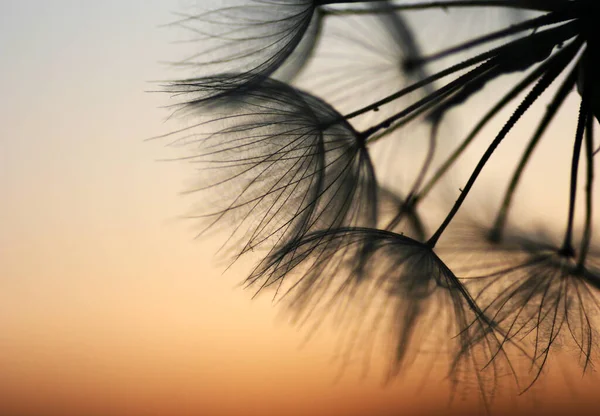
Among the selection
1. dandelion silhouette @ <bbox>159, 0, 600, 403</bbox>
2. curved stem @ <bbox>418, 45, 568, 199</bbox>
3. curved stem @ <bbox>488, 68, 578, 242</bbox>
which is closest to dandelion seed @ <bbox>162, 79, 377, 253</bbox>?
dandelion silhouette @ <bbox>159, 0, 600, 403</bbox>

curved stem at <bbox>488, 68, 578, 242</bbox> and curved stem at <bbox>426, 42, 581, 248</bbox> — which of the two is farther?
curved stem at <bbox>488, 68, 578, 242</bbox>

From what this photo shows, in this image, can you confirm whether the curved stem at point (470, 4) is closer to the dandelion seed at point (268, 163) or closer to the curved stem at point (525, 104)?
the curved stem at point (525, 104)

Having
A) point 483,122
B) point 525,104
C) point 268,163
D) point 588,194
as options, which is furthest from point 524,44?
point 268,163

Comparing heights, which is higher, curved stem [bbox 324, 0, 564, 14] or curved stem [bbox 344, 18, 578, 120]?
curved stem [bbox 324, 0, 564, 14]

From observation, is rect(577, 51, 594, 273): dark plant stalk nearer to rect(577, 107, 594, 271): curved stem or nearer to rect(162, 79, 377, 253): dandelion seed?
rect(577, 107, 594, 271): curved stem

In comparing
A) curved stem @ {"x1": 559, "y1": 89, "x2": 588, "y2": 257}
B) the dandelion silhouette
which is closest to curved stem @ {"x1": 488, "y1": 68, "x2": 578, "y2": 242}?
the dandelion silhouette

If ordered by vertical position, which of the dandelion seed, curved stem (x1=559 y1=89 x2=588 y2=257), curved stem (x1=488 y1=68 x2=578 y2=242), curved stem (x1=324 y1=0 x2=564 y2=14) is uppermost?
curved stem (x1=324 y1=0 x2=564 y2=14)

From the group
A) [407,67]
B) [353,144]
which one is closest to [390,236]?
[353,144]

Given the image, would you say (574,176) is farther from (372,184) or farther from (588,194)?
(372,184)

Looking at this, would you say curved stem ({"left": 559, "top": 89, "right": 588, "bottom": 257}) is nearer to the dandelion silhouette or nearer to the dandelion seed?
the dandelion silhouette

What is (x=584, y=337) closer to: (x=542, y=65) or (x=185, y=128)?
(x=542, y=65)
